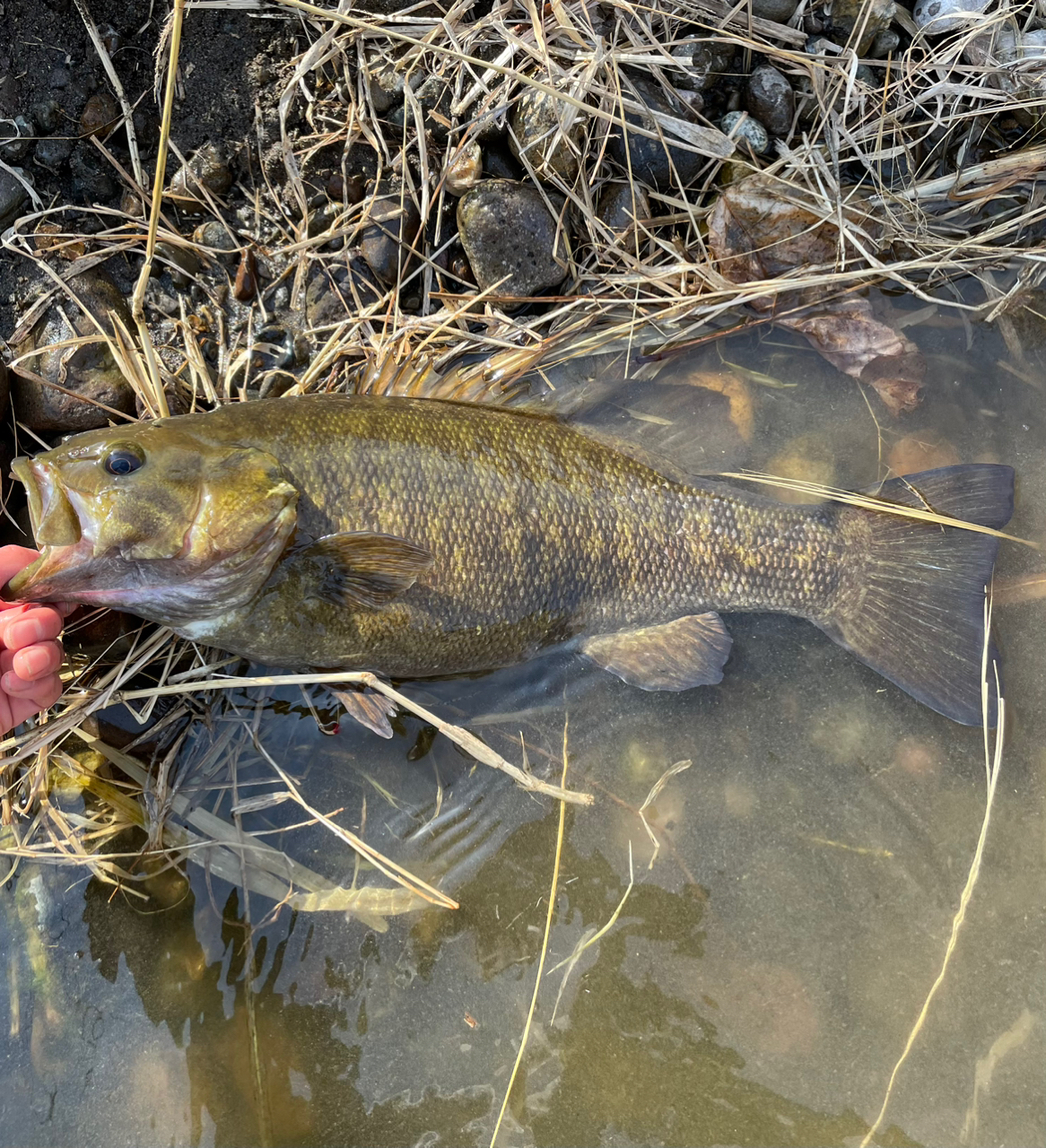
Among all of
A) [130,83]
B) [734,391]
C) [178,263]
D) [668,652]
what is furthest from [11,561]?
[734,391]

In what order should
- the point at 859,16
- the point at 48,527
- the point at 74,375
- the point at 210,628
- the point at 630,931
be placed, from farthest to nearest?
the point at 859,16
the point at 74,375
the point at 630,931
the point at 210,628
the point at 48,527

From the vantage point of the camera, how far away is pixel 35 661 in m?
2.31

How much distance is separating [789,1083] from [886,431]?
7.74 feet

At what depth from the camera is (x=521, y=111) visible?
297cm

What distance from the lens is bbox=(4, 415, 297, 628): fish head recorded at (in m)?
2.15

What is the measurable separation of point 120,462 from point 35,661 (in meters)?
0.66

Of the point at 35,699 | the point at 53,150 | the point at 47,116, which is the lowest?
the point at 35,699

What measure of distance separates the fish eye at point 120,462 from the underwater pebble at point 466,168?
65.0 inches

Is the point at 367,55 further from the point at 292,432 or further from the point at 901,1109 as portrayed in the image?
the point at 901,1109

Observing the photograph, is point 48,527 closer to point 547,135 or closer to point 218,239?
point 218,239

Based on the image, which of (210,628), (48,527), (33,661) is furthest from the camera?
(210,628)

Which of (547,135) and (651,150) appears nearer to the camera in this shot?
(547,135)

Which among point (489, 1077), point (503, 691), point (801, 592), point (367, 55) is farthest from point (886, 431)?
point (489, 1077)

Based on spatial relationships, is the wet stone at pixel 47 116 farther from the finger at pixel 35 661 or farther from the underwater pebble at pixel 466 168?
the finger at pixel 35 661
